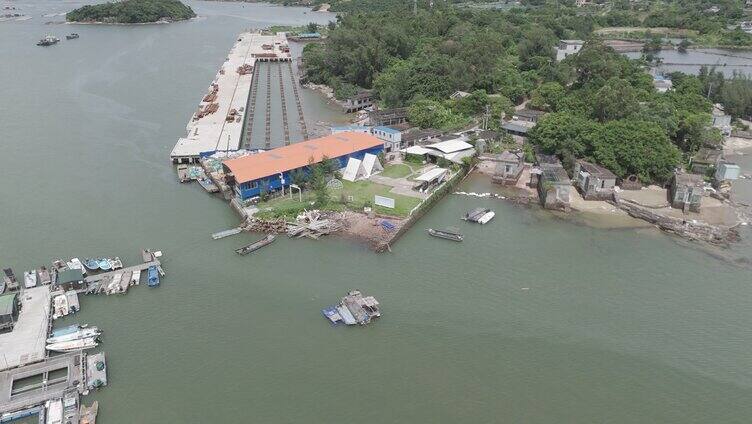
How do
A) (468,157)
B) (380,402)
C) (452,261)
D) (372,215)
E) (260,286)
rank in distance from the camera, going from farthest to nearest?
1. (468,157)
2. (372,215)
3. (452,261)
4. (260,286)
5. (380,402)

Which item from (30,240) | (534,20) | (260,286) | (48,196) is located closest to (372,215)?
(260,286)

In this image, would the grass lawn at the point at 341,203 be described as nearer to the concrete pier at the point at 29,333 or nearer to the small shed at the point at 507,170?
the small shed at the point at 507,170

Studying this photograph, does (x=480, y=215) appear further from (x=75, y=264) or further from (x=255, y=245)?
(x=75, y=264)

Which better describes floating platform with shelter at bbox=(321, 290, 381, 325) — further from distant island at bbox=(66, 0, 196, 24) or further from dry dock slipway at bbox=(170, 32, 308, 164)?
distant island at bbox=(66, 0, 196, 24)

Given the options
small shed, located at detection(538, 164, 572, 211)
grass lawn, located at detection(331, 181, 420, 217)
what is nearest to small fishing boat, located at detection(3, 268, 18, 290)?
grass lawn, located at detection(331, 181, 420, 217)

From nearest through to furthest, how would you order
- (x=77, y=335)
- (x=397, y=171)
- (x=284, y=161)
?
(x=77, y=335)
(x=284, y=161)
(x=397, y=171)

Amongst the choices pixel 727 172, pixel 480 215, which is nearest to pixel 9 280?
pixel 480 215

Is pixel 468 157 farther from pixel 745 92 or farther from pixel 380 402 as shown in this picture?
pixel 745 92
